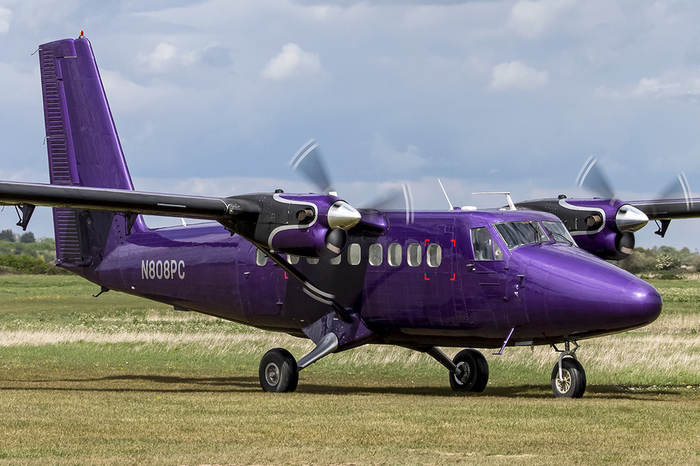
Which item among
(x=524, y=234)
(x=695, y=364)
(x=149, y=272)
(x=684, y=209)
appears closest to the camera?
(x=524, y=234)

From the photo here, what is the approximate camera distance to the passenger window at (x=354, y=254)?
63.9 ft

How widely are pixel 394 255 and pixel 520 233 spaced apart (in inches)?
101

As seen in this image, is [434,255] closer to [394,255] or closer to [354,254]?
[394,255]

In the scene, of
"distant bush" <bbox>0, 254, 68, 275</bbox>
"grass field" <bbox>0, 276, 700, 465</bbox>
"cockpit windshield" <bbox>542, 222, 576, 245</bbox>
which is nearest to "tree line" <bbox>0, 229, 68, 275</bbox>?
"distant bush" <bbox>0, 254, 68, 275</bbox>

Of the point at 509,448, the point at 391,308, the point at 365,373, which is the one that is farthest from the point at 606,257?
the point at 509,448

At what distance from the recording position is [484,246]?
704 inches

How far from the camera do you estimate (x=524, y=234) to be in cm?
1797

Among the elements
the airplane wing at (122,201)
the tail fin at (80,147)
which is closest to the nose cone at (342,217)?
the airplane wing at (122,201)

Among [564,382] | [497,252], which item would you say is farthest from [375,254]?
→ [564,382]

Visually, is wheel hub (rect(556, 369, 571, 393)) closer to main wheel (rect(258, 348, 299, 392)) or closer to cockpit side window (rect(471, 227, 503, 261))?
cockpit side window (rect(471, 227, 503, 261))

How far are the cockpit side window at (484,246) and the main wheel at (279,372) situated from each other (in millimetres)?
4469

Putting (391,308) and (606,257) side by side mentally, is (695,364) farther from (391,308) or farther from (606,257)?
(391,308)

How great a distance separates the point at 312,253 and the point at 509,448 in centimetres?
740

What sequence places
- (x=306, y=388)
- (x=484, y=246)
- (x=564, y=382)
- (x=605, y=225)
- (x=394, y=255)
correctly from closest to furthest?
(x=564, y=382)
(x=484, y=246)
(x=394, y=255)
(x=605, y=225)
(x=306, y=388)
